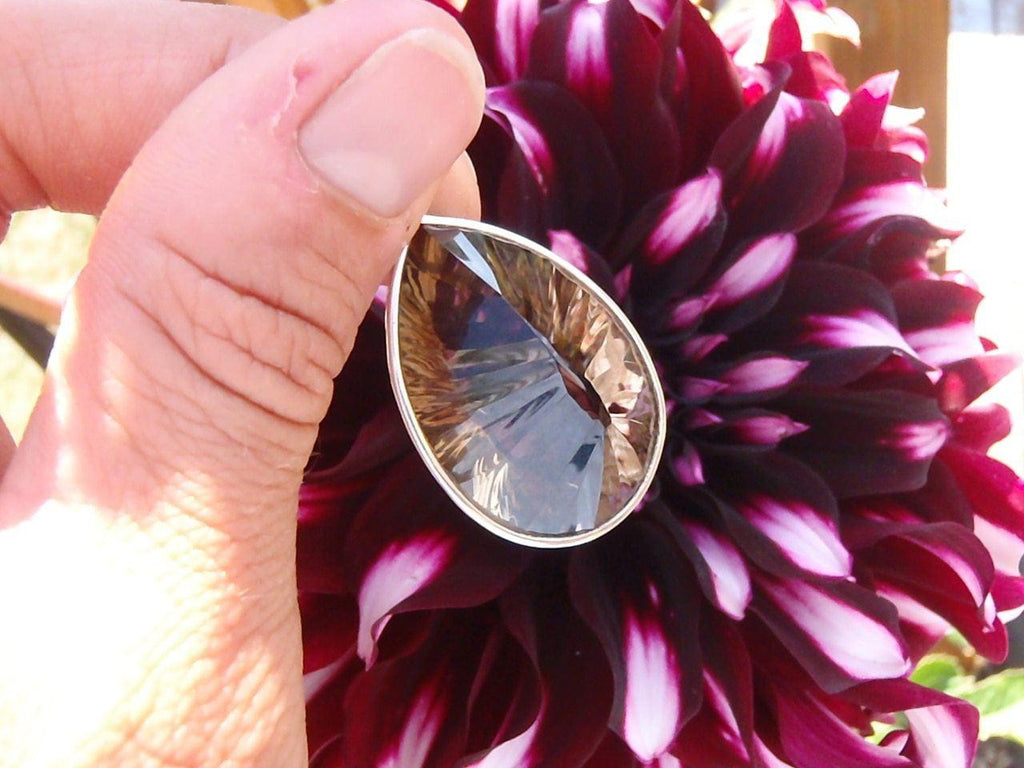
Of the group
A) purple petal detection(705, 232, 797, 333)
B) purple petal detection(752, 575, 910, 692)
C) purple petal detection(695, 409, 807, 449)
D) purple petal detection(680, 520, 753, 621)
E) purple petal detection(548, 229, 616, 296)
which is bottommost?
purple petal detection(752, 575, 910, 692)

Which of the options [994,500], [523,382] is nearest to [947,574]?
[994,500]

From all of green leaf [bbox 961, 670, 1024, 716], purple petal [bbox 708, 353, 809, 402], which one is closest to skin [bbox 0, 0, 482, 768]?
purple petal [bbox 708, 353, 809, 402]

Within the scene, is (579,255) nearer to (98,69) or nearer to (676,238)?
(676,238)

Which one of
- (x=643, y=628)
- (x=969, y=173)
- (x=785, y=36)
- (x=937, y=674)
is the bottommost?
(x=937, y=674)

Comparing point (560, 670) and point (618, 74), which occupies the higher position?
point (618, 74)

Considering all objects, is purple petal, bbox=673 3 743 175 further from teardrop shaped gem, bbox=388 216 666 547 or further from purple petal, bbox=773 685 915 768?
purple petal, bbox=773 685 915 768

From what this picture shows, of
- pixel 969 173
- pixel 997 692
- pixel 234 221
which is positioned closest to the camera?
pixel 234 221

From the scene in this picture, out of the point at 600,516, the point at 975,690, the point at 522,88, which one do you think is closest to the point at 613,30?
the point at 522,88
